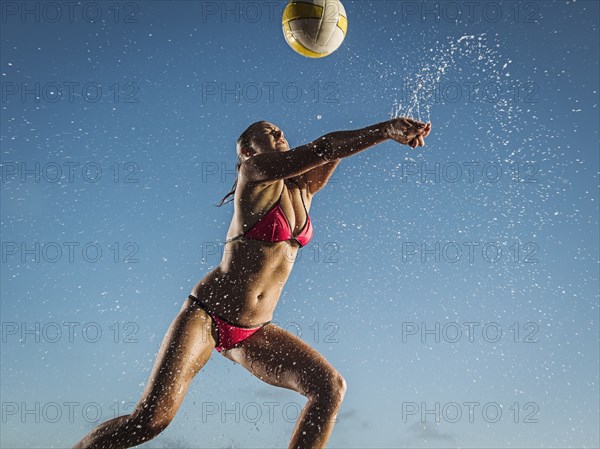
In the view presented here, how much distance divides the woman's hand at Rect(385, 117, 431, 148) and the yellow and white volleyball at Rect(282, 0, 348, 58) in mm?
1695

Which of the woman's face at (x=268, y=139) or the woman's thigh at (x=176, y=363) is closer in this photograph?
the woman's thigh at (x=176, y=363)

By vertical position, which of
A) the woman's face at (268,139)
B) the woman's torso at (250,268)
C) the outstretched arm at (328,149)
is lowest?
the woman's torso at (250,268)

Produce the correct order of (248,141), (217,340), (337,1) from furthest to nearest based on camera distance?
(337,1) → (248,141) → (217,340)

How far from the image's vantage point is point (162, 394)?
16.3 ft

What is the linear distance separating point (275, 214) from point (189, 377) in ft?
4.29

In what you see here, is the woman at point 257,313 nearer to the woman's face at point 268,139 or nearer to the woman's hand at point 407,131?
the woman's face at point 268,139

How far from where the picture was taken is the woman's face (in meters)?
5.63

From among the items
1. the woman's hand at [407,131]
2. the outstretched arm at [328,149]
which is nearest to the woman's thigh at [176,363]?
the outstretched arm at [328,149]

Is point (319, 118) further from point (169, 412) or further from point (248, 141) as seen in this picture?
point (169, 412)

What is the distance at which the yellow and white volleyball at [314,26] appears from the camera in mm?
6039

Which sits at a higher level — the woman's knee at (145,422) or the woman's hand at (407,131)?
the woman's hand at (407,131)

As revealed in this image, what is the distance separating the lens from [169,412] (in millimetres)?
5027

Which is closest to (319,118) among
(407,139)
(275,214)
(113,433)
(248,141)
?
(248,141)

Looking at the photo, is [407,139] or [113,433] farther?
[113,433]
